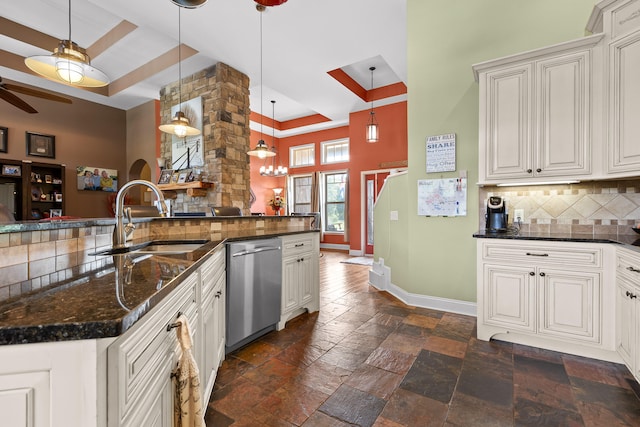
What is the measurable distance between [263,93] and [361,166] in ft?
9.30

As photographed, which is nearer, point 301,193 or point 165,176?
point 165,176

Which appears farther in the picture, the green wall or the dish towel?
the green wall

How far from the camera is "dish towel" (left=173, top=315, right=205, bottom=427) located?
100cm

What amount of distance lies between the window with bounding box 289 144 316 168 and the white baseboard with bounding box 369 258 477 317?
542cm

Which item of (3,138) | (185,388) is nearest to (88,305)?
(185,388)

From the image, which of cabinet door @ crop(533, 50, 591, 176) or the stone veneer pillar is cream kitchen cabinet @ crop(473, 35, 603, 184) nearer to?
cabinet door @ crop(533, 50, 591, 176)

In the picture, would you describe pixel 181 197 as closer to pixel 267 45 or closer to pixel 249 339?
pixel 267 45

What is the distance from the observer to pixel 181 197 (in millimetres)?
5707

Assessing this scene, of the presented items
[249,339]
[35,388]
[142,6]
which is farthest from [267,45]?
[35,388]

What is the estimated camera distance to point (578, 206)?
2588 millimetres

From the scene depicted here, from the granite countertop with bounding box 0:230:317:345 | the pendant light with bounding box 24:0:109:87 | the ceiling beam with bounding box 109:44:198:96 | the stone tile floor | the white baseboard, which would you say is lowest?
the stone tile floor

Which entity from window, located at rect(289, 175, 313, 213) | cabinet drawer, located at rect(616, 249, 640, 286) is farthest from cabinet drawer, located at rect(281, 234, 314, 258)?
window, located at rect(289, 175, 313, 213)

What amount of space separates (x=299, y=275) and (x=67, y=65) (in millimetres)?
3123

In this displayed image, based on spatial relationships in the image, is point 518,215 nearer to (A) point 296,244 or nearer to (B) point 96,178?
(A) point 296,244
